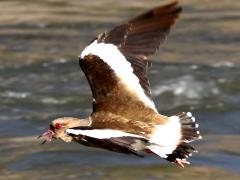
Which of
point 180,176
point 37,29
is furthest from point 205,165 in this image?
point 37,29

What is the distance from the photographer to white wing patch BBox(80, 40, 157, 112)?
8.93 m

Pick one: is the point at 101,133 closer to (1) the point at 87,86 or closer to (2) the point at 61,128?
Result: (2) the point at 61,128

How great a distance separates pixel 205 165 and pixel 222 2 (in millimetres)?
8118

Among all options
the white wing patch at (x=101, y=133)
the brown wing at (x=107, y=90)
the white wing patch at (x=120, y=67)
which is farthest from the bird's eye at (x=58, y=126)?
the white wing patch at (x=101, y=133)

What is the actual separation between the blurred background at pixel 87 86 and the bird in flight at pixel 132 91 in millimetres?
2359

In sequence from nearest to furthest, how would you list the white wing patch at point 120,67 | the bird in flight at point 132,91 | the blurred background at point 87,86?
the bird in flight at point 132,91 < the white wing patch at point 120,67 < the blurred background at point 87,86

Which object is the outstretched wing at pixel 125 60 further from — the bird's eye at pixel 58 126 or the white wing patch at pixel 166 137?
the bird's eye at pixel 58 126

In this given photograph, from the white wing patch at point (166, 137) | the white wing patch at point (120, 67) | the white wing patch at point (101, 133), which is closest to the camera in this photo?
the white wing patch at point (101, 133)

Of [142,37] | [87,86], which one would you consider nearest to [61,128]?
[142,37]

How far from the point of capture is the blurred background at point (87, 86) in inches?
457

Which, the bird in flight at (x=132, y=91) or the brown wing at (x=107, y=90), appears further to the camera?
the brown wing at (x=107, y=90)

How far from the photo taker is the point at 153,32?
350 inches

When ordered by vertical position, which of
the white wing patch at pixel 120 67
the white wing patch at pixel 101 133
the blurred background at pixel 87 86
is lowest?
the blurred background at pixel 87 86

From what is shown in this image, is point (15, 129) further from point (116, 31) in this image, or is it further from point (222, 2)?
point (222, 2)
